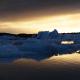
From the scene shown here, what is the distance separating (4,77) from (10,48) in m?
6.17

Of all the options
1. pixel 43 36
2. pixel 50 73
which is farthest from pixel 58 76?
pixel 43 36

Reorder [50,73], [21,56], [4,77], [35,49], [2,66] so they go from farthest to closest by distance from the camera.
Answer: [35,49]
[21,56]
[2,66]
[50,73]
[4,77]

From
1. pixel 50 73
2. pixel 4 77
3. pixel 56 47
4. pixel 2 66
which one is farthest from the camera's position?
pixel 56 47

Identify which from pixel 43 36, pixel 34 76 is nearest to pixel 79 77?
pixel 34 76

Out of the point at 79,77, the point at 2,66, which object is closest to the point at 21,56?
the point at 2,66

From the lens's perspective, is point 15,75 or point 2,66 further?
point 2,66

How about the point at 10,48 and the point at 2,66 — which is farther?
the point at 10,48

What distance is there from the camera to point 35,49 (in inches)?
637

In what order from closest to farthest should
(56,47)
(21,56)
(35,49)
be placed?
1. (21,56)
2. (35,49)
3. (56,47)

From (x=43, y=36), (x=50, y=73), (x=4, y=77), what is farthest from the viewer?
(x=43, y=36)

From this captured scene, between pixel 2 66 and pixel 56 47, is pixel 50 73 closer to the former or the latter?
pixel 2 66

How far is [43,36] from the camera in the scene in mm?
28891

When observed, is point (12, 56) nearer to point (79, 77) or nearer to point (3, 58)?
point (3, 58)

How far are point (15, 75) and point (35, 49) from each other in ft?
26.2
